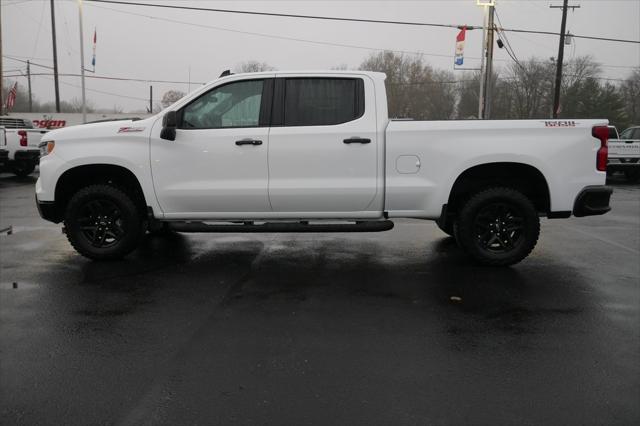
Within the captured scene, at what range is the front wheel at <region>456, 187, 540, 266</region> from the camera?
5.92 meters

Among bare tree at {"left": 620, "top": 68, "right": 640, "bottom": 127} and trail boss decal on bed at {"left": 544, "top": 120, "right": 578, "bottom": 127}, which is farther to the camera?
bare tree at {"left": 620, "top": 68, "right": 640, "bottom": 127}

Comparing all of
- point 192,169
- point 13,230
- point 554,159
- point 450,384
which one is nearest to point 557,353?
point 450,384

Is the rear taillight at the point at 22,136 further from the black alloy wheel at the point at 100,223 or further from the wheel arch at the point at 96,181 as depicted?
the black alloy wheel at the point at 100,223

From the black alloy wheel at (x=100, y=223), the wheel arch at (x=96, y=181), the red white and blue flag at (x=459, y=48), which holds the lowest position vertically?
the black alloy wheel at (x=100, y=223)

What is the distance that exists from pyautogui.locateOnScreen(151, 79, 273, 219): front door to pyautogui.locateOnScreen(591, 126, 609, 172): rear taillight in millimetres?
3403

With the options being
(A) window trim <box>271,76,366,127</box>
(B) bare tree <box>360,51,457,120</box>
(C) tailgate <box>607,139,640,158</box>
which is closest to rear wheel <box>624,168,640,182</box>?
(C) tailgate <box>607,139,640,158</box>

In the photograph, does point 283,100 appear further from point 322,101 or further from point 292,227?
point 292,227

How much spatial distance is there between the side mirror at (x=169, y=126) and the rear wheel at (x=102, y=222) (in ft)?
2.88

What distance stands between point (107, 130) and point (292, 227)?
2.27m

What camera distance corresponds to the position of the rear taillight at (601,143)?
5660 mm

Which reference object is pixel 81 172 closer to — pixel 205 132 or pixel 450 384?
pixel 205 132

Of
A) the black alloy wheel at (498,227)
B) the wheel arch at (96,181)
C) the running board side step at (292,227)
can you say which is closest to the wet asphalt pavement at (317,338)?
the black alloy wheel at (498,227)

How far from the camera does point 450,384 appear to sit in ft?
10.8

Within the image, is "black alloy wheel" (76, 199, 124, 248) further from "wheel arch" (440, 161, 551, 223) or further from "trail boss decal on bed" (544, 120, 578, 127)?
"trail boss decal on bed" (544, 120, 578, 127)
